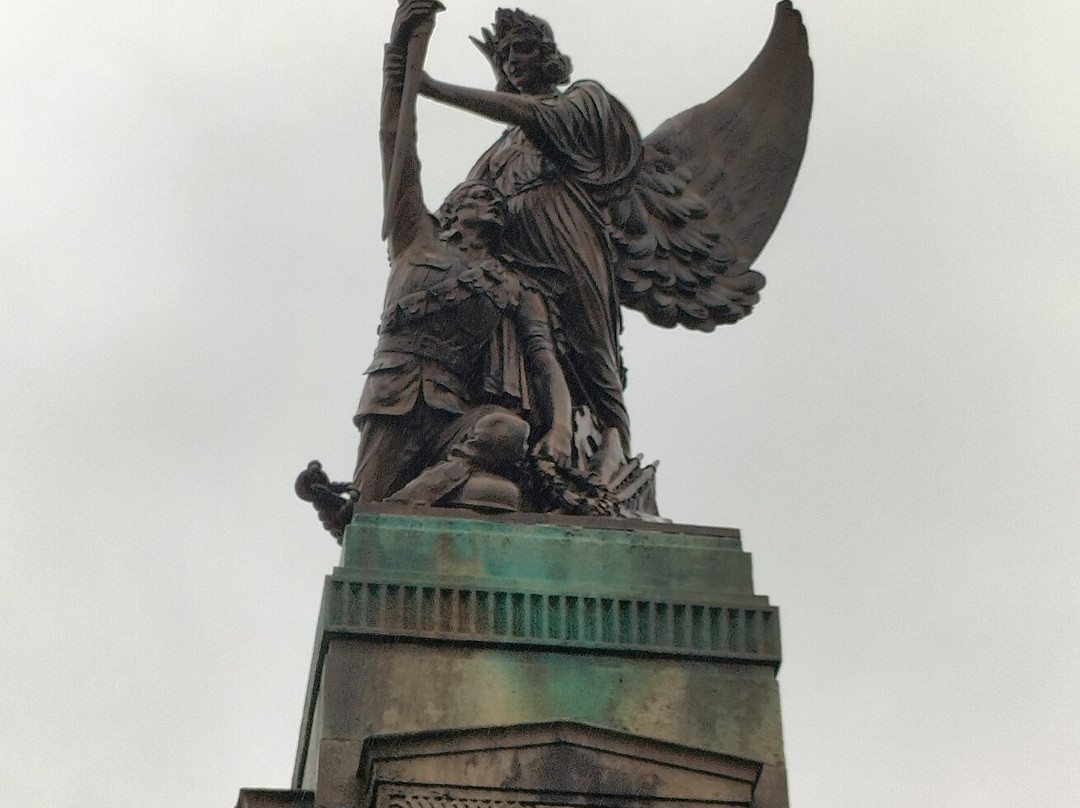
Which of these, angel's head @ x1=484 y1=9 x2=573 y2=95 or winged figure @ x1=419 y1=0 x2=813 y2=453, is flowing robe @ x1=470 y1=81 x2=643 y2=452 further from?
angel's head @ x1=484 y1=9 x2=573 y2=95

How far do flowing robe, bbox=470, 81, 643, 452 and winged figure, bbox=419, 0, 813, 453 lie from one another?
1 cm

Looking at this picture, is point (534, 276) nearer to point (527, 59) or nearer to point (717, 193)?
point (527, 59)

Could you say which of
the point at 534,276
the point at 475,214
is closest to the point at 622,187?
the point at 534,276

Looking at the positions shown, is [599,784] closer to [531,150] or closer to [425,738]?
[425,738]

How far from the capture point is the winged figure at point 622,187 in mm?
20766

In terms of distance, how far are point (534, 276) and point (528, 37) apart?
2566 millimetres

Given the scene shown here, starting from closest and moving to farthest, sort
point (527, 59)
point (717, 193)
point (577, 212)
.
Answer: point (577, 212) < point (527, 59) < point (717, 193)

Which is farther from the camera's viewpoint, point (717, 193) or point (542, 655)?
point (717, 193)

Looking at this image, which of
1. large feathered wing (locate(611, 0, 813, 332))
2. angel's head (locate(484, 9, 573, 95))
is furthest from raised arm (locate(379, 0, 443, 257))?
large feathered wing (locate(611, 0, 813, 332))

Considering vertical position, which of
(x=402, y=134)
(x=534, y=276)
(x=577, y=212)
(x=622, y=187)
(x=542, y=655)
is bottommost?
(x=542, y=655)

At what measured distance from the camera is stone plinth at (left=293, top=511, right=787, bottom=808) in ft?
54.3

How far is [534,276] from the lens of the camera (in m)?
20.6

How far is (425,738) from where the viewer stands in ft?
54.0

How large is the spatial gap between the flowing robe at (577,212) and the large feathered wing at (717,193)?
525 millimetres
